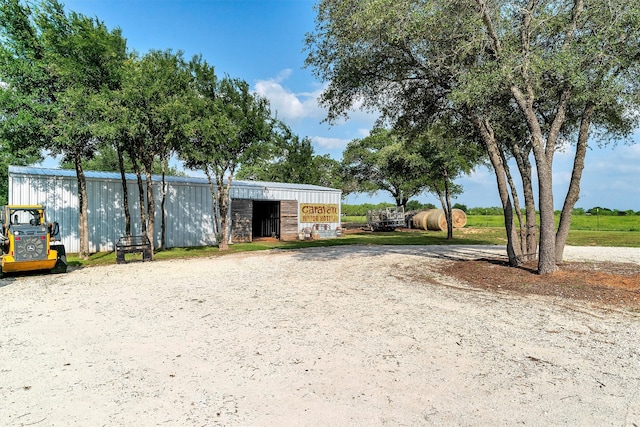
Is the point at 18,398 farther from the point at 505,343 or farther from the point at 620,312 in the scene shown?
the point at 620,312

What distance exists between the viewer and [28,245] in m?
10.3

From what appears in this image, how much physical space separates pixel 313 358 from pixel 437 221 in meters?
32.4

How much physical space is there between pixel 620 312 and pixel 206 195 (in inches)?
751

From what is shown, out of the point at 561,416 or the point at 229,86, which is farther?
the point at 229,86

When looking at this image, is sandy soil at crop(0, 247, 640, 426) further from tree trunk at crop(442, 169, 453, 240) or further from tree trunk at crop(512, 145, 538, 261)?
tree trunk at crop(442, 169, 453, 240)

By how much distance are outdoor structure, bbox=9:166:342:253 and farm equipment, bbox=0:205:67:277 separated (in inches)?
222

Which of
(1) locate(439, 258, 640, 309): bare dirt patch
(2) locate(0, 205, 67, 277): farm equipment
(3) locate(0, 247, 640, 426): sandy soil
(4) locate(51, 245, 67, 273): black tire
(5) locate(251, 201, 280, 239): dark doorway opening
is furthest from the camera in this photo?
(5) locate(251, 201, 280, 239): dark doorway opening

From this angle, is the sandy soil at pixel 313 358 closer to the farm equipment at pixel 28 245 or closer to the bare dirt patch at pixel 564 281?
the bare dirt patch at pixel 564 281

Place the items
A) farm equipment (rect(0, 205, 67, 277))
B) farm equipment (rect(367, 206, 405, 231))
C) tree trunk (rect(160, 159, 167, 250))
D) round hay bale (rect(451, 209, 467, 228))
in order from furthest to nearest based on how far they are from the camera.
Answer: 1. round hay bale (rect(451, 209, 467, 228))
2. farm equipment (rect(367, 206, 405, 231))
3. tree trunk (rect(160, 159, 167, 250))
4. farm equipment (rect(0, 205, 67, 277))

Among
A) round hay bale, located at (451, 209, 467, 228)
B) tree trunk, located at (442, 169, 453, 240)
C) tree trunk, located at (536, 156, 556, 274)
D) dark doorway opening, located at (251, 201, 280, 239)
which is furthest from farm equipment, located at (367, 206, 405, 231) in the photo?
tree trunk, located at (536, 156, 556, 274)

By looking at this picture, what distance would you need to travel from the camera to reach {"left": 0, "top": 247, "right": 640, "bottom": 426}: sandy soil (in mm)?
3381

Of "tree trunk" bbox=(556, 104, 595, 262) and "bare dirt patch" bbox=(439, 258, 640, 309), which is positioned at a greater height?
"tree trunk" bbox=(556, 104, 595, 262)

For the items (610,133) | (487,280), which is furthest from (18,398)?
(610,133)

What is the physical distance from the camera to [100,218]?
17.7m
